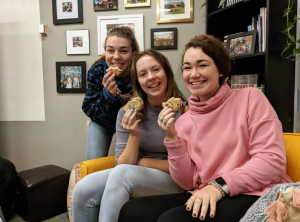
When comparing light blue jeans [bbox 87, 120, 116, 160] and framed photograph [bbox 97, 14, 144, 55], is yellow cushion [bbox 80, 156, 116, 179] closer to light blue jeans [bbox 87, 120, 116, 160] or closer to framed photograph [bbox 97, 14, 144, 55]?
light blue jeans [bbox 87, 120, 116, 160]

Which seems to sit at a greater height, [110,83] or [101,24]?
[101,24]

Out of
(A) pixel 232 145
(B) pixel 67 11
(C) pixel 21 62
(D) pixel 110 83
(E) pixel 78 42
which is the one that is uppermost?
(B) pixel 67 11

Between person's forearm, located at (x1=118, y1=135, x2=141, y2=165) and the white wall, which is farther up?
the white wall

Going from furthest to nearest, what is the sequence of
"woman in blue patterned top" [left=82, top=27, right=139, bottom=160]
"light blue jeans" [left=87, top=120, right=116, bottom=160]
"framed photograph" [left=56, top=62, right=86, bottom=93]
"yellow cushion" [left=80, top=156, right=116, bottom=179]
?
"framed photograph" [left=56, top=62, right=86, bottom=93] → "light blue jeans" [left=87, top=120, right=116, bottom=160] → "woman in blue patterned top" [left=82, top=27, right=139, bottom=160] → "yellow cushion" [left=80, top=156, right=116, bottom=179]

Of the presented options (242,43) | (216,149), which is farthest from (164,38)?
(216,149)

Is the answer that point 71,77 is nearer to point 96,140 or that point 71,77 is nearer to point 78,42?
point 78,42

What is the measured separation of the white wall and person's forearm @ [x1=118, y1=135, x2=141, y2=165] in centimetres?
172

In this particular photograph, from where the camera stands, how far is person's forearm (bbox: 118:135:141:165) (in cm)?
134

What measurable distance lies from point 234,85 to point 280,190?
1.29 m

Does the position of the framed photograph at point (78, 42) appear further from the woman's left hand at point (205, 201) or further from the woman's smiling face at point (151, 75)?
the woman's left hand at point (205, 201)

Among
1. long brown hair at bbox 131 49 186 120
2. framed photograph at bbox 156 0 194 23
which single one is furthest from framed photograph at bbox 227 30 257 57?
long brown hair at bbox 131 49 186 120

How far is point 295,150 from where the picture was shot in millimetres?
1180

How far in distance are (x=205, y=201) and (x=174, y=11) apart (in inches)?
76.8

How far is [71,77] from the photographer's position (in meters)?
2.54
